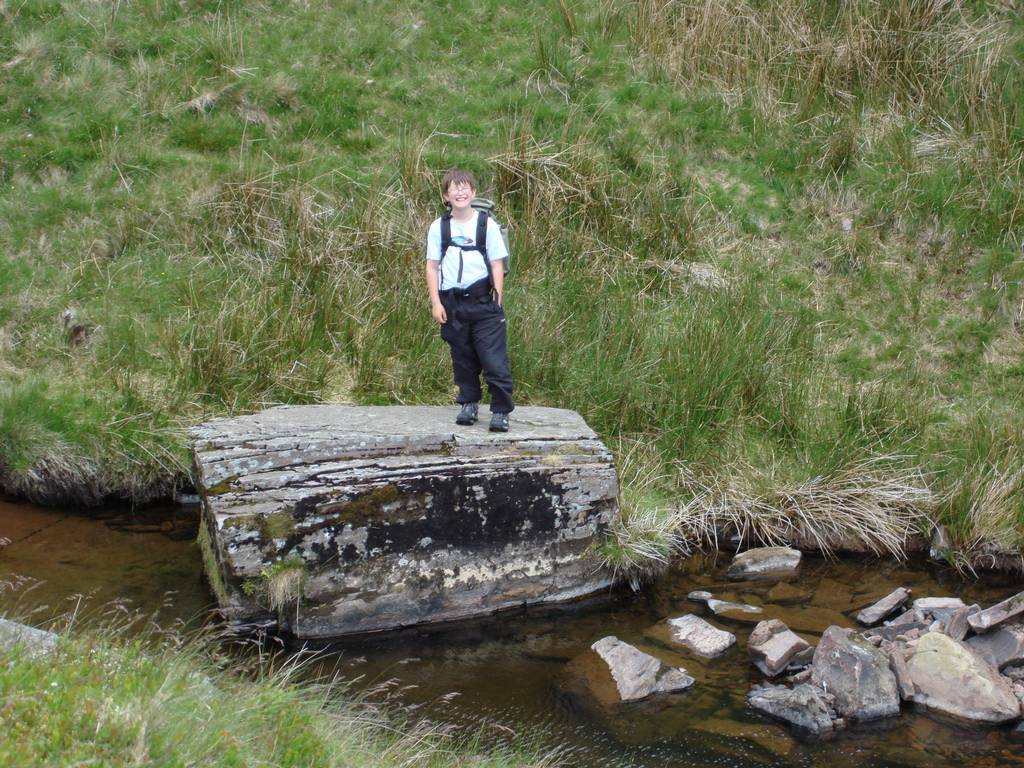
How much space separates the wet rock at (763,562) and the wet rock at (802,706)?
57.4 inches

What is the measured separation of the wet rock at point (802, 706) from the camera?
4.49 meters

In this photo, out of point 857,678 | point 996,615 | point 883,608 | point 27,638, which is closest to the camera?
point 27,638

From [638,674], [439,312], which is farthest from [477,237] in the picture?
[638,674]

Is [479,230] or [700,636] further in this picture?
[479,230]

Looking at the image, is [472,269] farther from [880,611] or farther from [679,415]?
[880,611]

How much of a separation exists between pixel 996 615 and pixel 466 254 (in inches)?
130

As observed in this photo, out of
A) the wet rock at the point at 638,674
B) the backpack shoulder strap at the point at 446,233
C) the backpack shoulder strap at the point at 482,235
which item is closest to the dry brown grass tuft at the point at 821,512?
the wet rock at the point at 638,674

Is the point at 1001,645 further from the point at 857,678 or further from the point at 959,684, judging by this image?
the point at 857,678

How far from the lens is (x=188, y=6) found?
1138 cm

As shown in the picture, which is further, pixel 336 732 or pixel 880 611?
pixel 880 611

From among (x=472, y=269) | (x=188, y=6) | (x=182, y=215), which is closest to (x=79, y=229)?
(x=182, y=215)

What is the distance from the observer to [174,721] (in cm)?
290

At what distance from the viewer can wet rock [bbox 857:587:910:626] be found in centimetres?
553

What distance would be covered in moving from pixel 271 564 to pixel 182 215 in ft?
16.1
